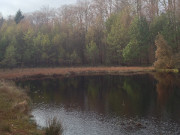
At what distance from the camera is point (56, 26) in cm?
7025

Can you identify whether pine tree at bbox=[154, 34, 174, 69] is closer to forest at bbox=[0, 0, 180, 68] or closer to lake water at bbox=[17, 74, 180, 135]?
forest at bbox=[0, 0, 180, 68]

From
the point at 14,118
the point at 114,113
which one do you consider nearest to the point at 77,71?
the point at 114,113

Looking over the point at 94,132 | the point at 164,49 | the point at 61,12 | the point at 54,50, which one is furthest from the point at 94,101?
the point at 61,12

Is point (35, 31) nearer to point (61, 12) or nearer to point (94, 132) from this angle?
point (61, 12)

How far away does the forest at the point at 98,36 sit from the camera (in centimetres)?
5822

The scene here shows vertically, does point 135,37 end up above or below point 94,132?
above

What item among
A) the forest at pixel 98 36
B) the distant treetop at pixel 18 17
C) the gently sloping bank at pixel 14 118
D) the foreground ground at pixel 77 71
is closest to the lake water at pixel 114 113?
the gently sloping bank at pixel 14 118

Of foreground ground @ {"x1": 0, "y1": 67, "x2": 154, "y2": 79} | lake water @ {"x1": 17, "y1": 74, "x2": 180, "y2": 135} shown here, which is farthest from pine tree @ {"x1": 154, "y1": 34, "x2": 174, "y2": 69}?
lake water @ {"x1": 17, "y1": 74, "x2": 180, "y2": 135}

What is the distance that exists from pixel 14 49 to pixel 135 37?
31538mm

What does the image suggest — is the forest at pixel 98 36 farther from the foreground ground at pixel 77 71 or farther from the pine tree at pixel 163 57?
the foreground ground at pixel 77 71

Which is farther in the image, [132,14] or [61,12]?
[61,12]

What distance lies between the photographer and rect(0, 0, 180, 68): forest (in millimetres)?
58219

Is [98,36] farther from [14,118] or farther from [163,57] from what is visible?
[14,118]

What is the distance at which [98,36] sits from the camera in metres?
67.7
